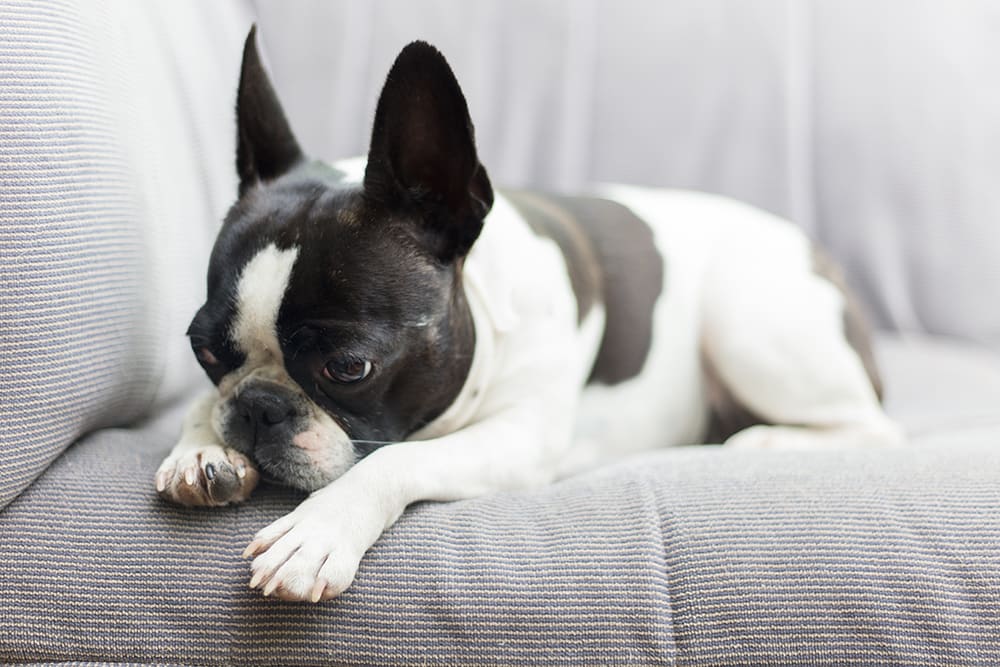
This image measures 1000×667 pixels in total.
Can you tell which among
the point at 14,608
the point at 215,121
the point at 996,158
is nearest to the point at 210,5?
the point at 215,121

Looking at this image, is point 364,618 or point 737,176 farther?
point 737,176

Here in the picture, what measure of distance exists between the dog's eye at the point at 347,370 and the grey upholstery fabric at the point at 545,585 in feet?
0.79

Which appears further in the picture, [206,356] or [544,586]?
[206,356]

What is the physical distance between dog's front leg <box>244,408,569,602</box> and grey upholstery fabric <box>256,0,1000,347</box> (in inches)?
55.2

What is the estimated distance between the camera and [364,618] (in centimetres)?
139

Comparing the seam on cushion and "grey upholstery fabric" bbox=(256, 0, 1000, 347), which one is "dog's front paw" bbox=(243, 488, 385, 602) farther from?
"grey upholstery fabric" bbox=(256, 0, 1000, 347)

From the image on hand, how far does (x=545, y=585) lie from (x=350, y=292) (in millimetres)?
575

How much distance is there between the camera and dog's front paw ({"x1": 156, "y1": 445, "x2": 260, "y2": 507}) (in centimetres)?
155

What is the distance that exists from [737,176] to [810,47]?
18.1 inches

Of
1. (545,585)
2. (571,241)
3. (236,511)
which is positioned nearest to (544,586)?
(545,585)

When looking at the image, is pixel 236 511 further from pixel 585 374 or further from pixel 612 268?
pixel 612 268

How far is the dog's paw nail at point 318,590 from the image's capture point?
1.35 metres

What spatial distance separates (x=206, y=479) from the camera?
156cm

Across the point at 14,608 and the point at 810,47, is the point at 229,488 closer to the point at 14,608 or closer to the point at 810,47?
the point at 14,608
